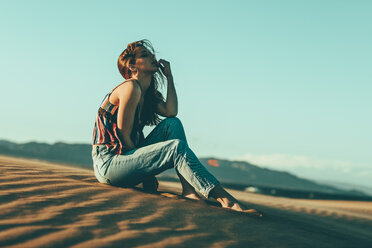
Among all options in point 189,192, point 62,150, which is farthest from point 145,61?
point 62,150

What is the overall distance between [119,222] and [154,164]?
80 centimetres

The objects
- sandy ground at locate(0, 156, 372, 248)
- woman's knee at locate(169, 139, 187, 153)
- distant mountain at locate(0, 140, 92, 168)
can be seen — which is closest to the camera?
sandy ground at locate(0, 156, 372, 248)

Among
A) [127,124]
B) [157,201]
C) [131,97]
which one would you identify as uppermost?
[131,97]

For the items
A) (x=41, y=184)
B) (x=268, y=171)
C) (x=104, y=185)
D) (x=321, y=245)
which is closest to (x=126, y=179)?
(x=104, y=185)

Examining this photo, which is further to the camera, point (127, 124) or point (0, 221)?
point (127, 124)

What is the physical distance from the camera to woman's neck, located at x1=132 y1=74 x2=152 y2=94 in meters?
3.93

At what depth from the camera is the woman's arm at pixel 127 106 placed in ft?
11.4

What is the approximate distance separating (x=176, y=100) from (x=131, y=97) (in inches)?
36.6

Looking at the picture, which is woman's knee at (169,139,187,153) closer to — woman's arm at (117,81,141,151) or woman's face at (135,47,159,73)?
woman's arm at (117,81,141,151)

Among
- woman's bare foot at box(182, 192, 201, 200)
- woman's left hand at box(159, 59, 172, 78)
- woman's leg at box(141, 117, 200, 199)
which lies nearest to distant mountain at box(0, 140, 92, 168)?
woman's left hand at box(159, 59, 172, 78)

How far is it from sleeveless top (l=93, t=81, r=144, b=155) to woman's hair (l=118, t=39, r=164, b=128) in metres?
0.37

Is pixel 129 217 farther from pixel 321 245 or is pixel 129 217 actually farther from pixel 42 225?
pixel 321 245

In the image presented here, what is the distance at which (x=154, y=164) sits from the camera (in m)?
3.36

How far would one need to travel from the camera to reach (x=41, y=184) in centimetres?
350
